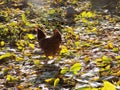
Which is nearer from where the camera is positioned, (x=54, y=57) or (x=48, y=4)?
(x=54, y=57)

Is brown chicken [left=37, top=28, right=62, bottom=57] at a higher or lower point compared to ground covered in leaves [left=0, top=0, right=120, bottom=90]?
higher

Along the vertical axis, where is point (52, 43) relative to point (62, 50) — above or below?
above

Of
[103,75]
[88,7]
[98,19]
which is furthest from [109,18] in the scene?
[103,75]

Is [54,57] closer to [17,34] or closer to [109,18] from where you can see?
[17,34]

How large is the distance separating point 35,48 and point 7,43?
32.6 inches

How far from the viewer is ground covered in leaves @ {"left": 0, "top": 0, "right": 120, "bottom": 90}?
16.2 feet

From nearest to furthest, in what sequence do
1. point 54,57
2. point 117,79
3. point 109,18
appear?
point 117,79 → point 54,57 → point 109,18

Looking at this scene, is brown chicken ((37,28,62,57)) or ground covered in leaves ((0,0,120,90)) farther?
brown chicken ((37,28,62,57))

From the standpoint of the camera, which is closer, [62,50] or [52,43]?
[52,43]

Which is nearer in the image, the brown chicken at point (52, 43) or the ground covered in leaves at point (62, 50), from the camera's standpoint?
the ground covered in leaves at point (62, 50)

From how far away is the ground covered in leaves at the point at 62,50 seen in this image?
493 cm

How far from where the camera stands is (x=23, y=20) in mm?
9141

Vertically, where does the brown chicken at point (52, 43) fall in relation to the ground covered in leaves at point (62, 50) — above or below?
above

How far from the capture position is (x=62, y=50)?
663cm
